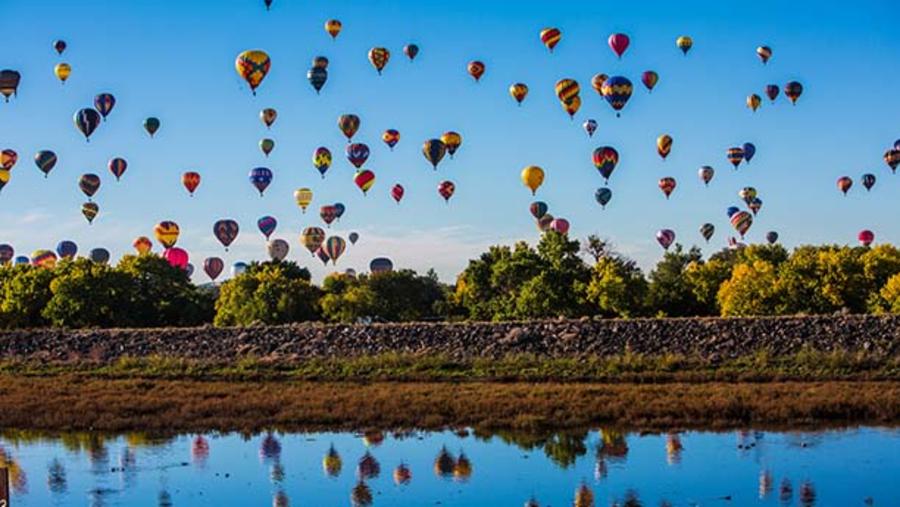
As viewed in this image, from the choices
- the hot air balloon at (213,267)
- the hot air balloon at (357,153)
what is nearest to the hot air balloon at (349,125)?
the hot air balloon at (357,153)

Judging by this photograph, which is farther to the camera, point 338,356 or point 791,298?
point 791,298

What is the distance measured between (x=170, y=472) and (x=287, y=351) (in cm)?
2209

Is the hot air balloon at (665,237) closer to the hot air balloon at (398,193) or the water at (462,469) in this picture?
the hot air balloon at (398,193)

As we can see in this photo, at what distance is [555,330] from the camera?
47.6m

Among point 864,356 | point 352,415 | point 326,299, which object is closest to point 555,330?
point 864,356

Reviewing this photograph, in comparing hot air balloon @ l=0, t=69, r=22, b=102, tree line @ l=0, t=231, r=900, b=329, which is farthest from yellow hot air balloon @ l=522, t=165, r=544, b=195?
hot air balloon @ l=0, t=69, r=22, b=102

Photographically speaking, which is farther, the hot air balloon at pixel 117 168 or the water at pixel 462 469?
the hot air balloon at pixel 117 168

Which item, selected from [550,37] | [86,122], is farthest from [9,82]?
[550,37]

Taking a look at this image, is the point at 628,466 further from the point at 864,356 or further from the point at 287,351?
the point at 287,351

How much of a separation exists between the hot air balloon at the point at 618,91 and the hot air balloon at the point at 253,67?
1653cm

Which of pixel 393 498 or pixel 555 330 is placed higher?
pixel 555 330

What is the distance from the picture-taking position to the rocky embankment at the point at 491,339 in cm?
4431

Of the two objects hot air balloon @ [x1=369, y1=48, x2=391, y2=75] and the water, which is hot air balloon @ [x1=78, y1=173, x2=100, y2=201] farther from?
the water

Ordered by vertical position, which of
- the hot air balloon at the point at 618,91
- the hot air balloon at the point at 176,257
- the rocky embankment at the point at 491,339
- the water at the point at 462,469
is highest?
the hot air balloon at the point at 618,91
